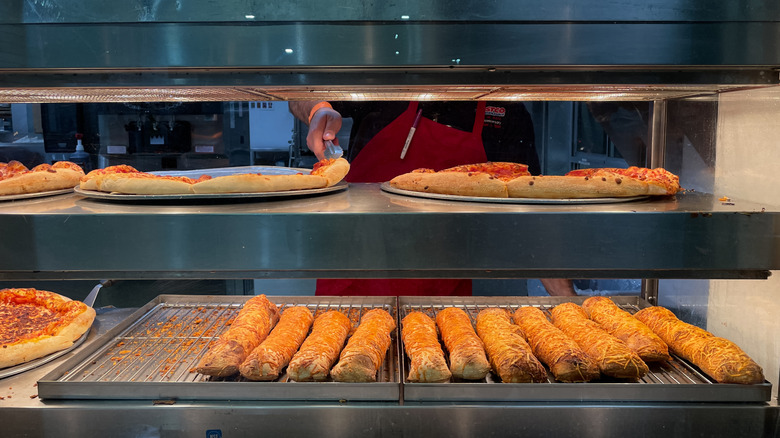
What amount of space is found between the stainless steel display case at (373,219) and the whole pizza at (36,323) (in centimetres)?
38

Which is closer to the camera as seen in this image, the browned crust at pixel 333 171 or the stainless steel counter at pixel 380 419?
the stainless steel counter at pixel 380 419

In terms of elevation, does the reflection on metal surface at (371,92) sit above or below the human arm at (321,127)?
above

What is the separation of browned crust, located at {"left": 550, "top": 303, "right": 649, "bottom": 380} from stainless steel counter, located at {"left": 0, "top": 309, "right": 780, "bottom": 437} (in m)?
0.14

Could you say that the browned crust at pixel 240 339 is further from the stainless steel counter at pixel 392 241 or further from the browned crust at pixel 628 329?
the browned crust at pixel 628 329

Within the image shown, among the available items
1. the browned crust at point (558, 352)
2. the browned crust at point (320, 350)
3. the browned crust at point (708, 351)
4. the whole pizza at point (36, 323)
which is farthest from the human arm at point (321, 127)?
the browned crust at point (708, 351)

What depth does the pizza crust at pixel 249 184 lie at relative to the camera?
1991 millimetres

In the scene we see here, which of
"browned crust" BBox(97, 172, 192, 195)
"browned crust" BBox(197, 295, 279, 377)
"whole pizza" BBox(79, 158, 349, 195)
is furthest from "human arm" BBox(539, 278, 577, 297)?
"browned crust" BBox(97, 172, 192, 195)

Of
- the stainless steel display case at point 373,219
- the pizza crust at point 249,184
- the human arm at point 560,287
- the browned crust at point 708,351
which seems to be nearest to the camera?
the stainless steel display case at point 373,219

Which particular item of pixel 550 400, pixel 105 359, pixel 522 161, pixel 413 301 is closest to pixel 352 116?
pixel 522 161

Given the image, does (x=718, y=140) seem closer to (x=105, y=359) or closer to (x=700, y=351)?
(x=700, y=351)

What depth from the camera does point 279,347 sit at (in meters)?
2.08

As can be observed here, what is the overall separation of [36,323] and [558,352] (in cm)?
218

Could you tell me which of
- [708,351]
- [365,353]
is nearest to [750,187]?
[708,351]

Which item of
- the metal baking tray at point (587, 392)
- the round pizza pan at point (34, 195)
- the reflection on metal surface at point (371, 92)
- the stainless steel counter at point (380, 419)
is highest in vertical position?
the reflection on metal surface at point (371, 92)
